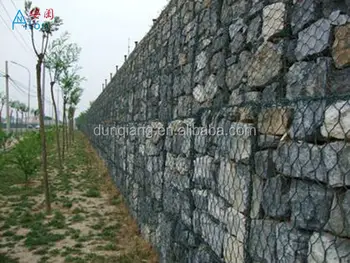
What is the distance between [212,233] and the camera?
2.76 metres

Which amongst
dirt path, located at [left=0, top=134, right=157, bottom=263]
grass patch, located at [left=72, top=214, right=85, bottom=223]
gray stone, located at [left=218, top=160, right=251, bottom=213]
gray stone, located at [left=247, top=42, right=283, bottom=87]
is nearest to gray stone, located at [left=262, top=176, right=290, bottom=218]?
gray stone, located at [left=218, top=160, right=251, bottom=213]

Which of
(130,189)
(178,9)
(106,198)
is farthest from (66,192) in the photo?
(178,9)

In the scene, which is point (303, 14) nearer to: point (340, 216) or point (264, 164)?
point (264, 164)

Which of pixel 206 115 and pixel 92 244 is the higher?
pixel 206 115

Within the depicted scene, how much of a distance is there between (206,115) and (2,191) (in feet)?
22.2

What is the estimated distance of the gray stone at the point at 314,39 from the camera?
1.69m

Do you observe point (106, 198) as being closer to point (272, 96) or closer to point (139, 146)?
point (139, 146)

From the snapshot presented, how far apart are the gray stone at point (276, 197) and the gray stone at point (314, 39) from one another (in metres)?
Answer: 0.61

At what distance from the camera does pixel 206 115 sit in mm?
3014

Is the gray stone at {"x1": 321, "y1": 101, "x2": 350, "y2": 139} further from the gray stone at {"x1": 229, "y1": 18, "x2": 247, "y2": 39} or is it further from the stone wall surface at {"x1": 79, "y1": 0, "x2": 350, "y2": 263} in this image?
the gray stone at {"x1": 229, "y1": 18, "x2": 247, "y2": 39}

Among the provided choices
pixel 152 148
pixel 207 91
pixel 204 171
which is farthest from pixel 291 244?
pixel 152 148

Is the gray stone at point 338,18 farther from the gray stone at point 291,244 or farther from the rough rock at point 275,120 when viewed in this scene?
the gray stone at point 291,244

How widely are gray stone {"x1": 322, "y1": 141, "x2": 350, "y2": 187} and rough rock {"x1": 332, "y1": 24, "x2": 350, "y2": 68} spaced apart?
35 centimetres

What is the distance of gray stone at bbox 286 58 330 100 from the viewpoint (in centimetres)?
169
